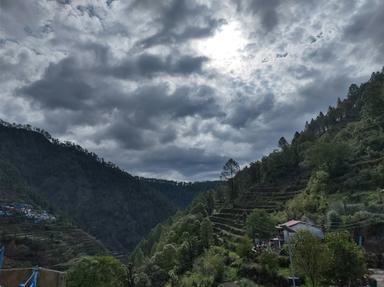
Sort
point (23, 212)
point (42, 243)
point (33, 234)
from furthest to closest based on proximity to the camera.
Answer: point (23, 212), point (33, 234), point (42, 243)

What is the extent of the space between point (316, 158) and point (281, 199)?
1244cm

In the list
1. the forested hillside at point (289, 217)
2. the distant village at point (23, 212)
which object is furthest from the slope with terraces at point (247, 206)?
the distant village at point (23, 212)

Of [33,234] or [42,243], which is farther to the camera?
[33,234]

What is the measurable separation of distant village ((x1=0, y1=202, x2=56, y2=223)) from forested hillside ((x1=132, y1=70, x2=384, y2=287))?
62611 mm

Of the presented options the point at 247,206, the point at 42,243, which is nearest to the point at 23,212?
the point at 42,243

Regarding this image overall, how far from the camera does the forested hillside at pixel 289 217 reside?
5238 centimetres

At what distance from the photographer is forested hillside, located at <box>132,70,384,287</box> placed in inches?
2062

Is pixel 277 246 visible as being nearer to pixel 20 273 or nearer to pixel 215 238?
pixel 215 238

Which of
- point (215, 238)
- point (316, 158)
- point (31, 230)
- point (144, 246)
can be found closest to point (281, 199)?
point (316, 158)

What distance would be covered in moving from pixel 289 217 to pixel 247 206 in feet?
82.8

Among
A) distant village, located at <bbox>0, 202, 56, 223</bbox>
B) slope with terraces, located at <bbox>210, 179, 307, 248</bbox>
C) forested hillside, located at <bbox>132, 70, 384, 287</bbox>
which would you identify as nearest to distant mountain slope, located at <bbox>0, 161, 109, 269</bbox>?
distant village, located at <bbox>0, 202, 56, 223</bbox>

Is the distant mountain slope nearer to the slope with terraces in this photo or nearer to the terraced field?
the terraced field

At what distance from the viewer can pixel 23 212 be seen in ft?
535

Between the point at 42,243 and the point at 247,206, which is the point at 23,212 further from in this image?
the point at 247,206
